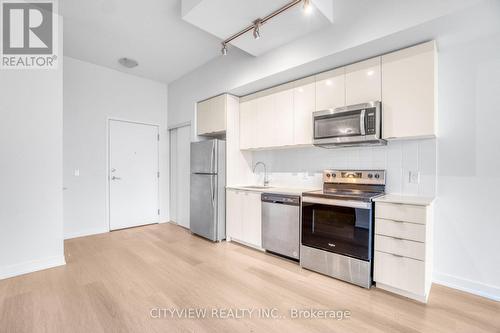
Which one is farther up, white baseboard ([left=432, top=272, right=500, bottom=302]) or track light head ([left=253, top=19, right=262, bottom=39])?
track light head ([left=253, top=19, right=262, bottom=39])

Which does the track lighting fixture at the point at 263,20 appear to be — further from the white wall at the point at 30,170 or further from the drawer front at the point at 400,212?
the white wall at the point at 30,170

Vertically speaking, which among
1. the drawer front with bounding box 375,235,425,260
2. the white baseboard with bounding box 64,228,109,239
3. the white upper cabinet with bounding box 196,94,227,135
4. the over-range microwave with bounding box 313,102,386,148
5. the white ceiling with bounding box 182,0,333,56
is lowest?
the white baseboard with bounding box 64,228,109,239

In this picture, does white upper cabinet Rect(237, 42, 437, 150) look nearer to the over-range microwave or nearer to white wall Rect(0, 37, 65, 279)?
the over-range microwave

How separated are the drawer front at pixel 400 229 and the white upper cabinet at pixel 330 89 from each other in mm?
1331

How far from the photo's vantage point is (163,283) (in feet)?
7.82

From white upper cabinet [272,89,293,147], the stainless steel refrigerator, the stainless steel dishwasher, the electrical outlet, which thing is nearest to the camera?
the electrical outlet

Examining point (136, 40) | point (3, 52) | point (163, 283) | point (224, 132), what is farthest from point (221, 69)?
point (163, 283)

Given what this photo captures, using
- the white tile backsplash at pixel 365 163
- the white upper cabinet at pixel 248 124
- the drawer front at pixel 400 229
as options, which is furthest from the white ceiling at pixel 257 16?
the drawer front at pixel 400 229

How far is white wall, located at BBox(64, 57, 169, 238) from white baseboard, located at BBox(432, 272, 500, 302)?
192 inches

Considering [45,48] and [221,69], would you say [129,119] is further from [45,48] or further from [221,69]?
[221,69]

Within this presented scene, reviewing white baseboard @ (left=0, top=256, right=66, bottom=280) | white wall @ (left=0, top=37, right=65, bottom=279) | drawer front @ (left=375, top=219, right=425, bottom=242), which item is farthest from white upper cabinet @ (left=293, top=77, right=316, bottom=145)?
white baseboard @ (left=0, top=256, right=66, bottom=280)

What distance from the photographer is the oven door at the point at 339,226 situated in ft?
7.34

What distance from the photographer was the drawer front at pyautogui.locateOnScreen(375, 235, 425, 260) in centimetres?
199

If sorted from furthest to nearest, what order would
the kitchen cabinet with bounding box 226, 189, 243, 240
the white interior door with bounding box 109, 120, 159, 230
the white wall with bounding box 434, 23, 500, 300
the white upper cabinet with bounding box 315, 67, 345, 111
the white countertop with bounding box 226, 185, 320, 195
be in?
the white interior door with bounding box 109, 120, 159, 230 → the kitchen cabinet with bounding box 226, 189, 243, 240 → the white countertop with bounding box 226, 185, 320, 195 → the white upper cabinet with bounding box 315, 67, 345, 111 → the white wall with bounding box 434, 23, 500, 300
